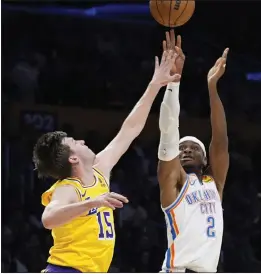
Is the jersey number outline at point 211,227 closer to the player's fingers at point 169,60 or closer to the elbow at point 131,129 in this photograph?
the elbow at point 131,129

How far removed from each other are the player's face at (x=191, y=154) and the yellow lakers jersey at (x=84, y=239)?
978 mm

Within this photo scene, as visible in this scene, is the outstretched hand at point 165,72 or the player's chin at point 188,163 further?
the player's chin at point 188,163

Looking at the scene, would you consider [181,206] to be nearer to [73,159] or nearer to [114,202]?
[73,159]

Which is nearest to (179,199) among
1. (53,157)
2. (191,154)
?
(191,154)

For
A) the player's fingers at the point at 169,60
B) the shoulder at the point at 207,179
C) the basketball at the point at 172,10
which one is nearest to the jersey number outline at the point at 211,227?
the shoulder at the point at 207,179

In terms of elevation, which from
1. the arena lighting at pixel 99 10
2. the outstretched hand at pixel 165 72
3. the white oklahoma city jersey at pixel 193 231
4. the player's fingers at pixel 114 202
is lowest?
the white oklahoma city jersey at pixel 193 231

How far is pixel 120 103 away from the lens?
9617mm

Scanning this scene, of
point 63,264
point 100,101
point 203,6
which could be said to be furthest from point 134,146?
point 63,264

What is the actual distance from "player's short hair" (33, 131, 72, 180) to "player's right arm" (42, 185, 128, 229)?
0.45ft

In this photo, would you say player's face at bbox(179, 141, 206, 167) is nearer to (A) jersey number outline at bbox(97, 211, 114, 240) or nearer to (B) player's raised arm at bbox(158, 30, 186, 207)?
(B) player's raised arm at bbox(158, 30, 186, 207)

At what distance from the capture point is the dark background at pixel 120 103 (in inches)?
335

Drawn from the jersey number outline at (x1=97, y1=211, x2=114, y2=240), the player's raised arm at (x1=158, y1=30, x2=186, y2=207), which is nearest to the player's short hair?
the jersey number outline at (x1=97, y1=211, x2=114, y2=240)

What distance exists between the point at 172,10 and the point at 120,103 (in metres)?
4.76

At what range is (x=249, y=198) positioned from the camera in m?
9.10
